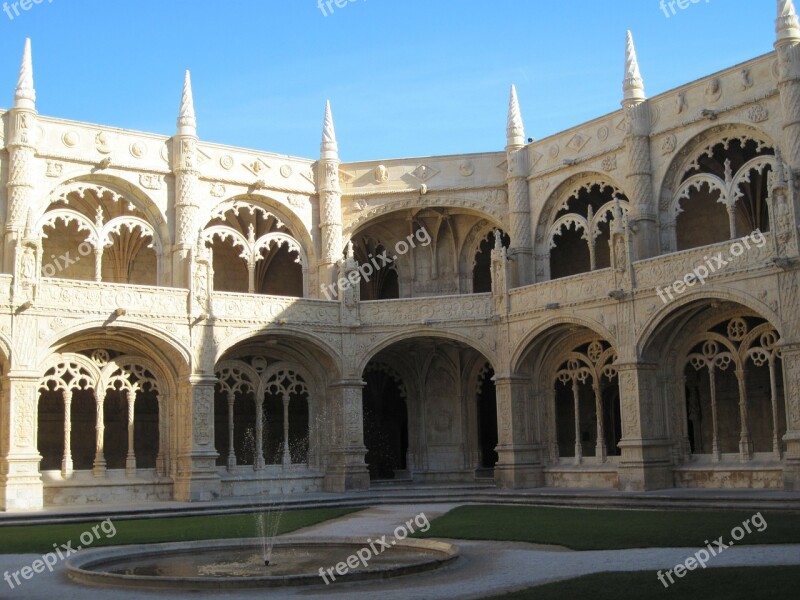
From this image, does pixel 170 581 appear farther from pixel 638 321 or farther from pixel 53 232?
pixel 53 232

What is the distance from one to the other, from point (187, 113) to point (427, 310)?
9.55 m

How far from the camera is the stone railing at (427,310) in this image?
30688 millimetres

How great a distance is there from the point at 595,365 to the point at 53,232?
A: 17.4m

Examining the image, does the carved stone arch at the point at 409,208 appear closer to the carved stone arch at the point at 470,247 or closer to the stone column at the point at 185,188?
the carved stone arch at the point at 470,247

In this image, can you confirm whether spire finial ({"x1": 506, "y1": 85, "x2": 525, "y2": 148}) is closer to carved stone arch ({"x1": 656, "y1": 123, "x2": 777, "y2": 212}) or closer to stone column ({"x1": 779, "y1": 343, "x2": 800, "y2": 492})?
carved stone arch ({"x1": 656, "y1": 123, "x2": 777, "y2": 212})

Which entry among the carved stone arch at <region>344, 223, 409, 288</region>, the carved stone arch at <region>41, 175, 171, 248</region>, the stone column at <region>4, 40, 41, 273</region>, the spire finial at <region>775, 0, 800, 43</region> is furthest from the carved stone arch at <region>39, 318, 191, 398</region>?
the spire finial at <region>775, 0, 800, 43</region>

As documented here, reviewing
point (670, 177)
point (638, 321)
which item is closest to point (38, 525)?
point (638, 321)

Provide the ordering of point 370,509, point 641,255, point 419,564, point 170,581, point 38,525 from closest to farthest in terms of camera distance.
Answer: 1. point 170,581
2. point 419,564
3. point 38,525
4. point 370,509
5. point 641,255

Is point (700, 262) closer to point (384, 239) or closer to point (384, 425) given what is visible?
point (384, 239)

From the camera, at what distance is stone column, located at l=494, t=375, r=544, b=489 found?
96.6 feet

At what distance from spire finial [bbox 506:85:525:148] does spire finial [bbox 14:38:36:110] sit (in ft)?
48.1

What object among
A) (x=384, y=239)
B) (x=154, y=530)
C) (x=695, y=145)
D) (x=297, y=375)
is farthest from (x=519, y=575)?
(x=384, y=239)

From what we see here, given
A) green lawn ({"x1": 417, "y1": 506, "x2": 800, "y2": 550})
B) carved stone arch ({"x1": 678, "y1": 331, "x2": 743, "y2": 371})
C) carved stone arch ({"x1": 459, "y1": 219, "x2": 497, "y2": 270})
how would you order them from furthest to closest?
carved stone arch ({"x1": 459, "y1": 219, "x2": 497, "y2": 270}) → carved stone arch ({"x1": 678, "y1": 331, "x2": 743, "y2": 371}) → green lawn ({"x1": 417, "y1": 506, "x2": 800, "y2": 550})

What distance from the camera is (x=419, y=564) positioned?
1261cm
